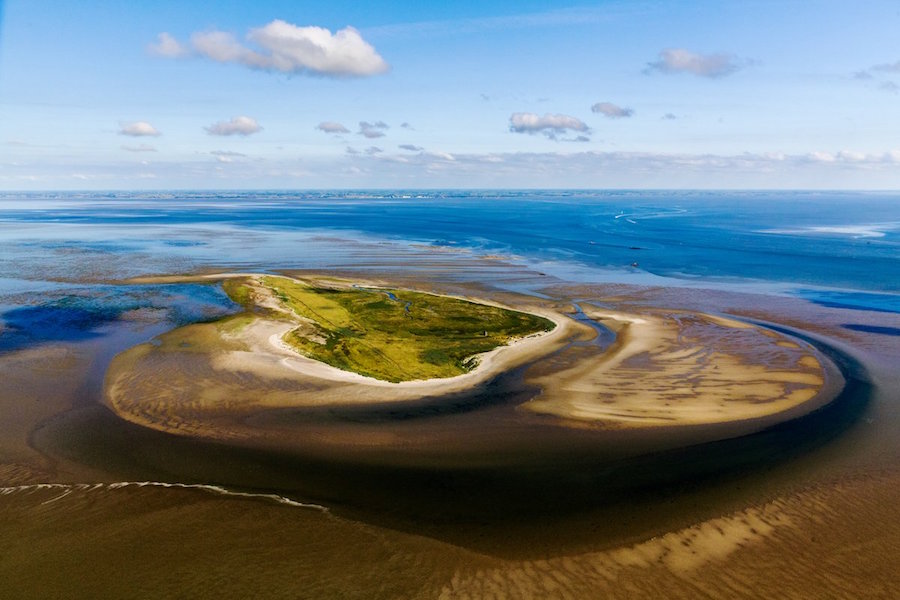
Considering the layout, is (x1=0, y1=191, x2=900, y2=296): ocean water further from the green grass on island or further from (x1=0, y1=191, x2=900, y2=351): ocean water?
the green grass on island

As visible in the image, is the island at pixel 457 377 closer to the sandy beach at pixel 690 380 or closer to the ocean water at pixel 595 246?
the sandy beach at pixel 690 380

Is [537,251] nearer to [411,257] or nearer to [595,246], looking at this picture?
[595,246]

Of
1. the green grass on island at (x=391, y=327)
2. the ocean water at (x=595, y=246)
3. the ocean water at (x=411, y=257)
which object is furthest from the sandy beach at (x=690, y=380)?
the ocean water at (x=595, y=246)

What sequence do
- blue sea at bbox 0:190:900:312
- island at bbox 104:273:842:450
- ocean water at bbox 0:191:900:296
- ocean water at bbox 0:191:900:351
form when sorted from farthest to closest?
ocean water at bbox 0:191:900:296, blue sea at bbox 0:190:900:312, ocean water at bbox 0:191:900:351, island at bbox 104:273:842:450

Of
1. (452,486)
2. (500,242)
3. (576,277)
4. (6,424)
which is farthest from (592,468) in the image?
(500,242)

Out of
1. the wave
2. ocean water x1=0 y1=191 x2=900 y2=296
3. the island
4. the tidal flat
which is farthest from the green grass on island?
ocean water x1=0 y1=191 x2=900 y2=296
